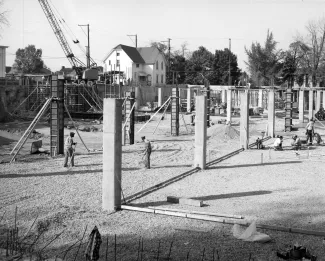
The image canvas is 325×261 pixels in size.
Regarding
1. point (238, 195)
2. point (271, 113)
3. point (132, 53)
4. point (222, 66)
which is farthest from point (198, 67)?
point (238, 195)

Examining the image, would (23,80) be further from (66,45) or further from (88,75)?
Answer: (66,45)

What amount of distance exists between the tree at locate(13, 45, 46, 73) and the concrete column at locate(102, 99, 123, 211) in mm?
59364

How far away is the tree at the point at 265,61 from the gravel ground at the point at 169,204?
41990 mm

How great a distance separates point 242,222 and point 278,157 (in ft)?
32.6

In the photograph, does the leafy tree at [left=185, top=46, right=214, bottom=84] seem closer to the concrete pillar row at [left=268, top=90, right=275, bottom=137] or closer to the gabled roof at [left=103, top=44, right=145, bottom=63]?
the gabled roof at [left=103, top=44, right=145, bottom=63]

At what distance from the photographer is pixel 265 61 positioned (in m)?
60.2

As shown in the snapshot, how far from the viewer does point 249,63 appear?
61.7m

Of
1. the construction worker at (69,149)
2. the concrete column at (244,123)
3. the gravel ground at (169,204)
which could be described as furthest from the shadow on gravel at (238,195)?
the concrete column at (244,123)

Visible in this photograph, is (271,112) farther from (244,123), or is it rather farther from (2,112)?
(2,112)

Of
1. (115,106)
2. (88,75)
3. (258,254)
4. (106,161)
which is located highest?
(88,75)

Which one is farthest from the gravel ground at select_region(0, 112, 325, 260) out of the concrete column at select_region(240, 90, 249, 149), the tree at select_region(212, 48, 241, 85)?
the tree at select_region(212, 48, 241, 85)

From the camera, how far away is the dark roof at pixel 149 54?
6662cm

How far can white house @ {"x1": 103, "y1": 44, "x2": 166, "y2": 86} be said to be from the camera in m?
64.3

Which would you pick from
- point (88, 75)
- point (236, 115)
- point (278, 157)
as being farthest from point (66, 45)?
point (278, 157)
